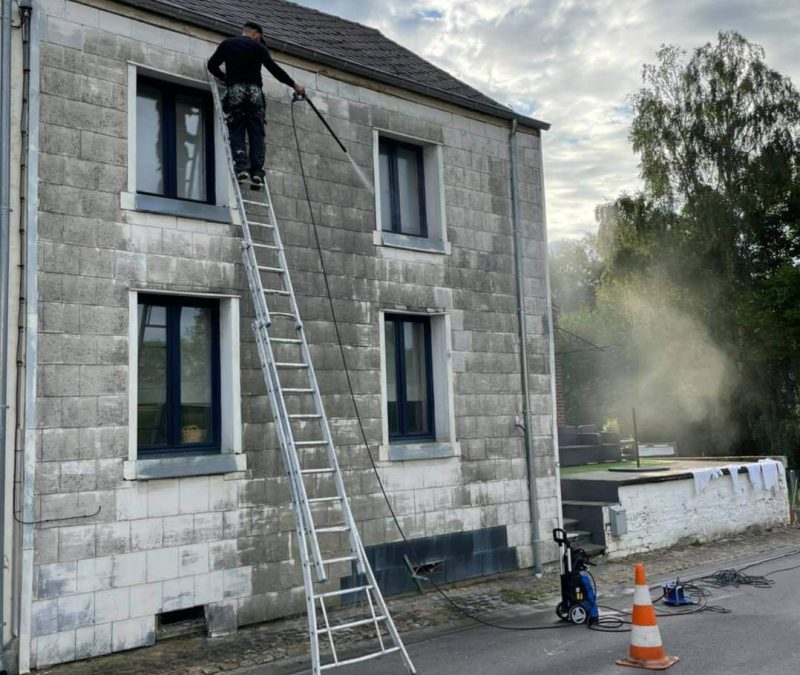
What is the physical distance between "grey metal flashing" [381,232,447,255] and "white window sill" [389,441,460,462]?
109 inches

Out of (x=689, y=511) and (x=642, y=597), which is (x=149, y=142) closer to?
(x=642, y=597)

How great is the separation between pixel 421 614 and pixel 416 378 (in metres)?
3.37

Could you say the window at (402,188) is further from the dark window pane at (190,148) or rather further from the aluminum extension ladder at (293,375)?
the dark window pane at (190,148)

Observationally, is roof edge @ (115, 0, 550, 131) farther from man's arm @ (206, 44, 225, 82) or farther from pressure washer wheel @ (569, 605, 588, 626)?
pressure washer wheel @ (569, 605, 588, 626)

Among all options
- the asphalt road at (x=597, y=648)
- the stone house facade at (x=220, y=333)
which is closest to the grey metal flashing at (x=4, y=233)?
the stone house facade at (x=220, y=333)

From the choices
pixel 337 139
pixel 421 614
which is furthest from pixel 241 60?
pixel 421 614

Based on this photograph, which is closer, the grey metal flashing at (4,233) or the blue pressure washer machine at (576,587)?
the grey metal flashing at (4,233)

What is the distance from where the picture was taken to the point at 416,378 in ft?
37.9

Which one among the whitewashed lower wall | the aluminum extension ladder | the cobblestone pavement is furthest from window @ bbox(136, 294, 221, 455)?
the whitewashed lower wall

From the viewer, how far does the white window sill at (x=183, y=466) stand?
27.4 ft

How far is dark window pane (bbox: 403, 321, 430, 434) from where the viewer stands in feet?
37.4

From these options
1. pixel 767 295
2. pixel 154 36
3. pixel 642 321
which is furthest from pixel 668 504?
pixel 642 321

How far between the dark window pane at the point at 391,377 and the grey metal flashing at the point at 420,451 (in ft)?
1.22

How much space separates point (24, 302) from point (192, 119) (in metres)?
3.23
